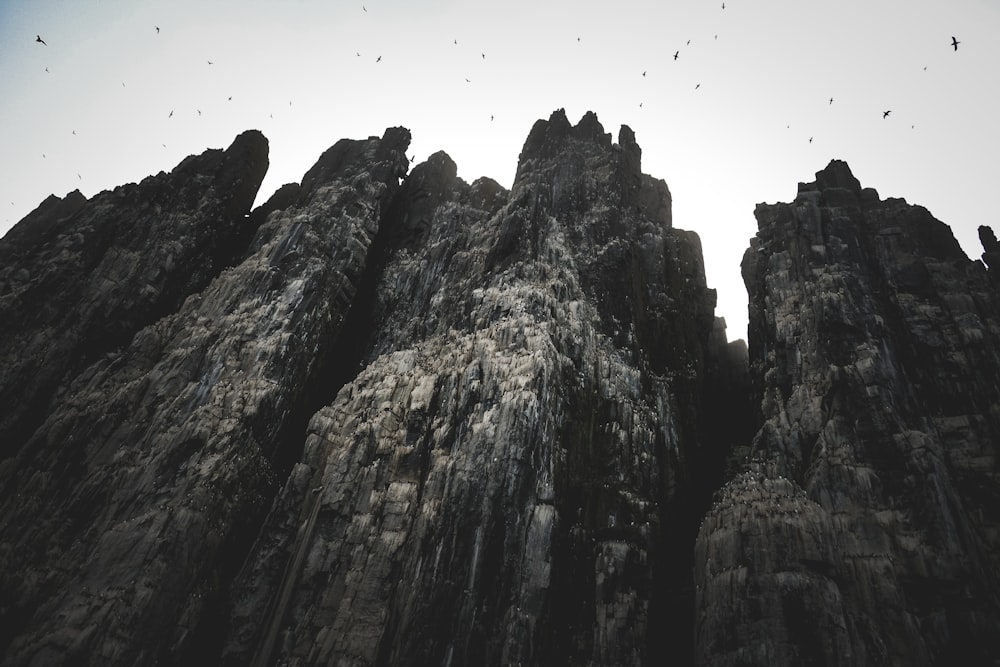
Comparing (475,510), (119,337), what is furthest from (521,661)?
(119,337)

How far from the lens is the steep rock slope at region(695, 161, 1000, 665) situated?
2172cm

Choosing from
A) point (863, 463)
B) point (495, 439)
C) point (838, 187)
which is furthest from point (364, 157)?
point (863, 463)

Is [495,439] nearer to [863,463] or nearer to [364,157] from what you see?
[863,463]

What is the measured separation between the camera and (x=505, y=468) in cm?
2528

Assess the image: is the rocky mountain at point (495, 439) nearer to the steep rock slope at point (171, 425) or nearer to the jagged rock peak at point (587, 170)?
the steep rock slope at point (171, 425)

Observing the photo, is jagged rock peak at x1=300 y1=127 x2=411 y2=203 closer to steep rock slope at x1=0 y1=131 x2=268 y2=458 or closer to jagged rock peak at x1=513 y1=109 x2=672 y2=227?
steep rock slope at x1=0 y1=131 x2=268 y2=458

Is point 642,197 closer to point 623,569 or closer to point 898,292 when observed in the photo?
point 898,292

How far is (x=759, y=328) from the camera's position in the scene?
36344 millimetres

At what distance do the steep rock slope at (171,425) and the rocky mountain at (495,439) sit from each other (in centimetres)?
16

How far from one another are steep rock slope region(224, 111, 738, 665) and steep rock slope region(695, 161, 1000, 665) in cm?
394

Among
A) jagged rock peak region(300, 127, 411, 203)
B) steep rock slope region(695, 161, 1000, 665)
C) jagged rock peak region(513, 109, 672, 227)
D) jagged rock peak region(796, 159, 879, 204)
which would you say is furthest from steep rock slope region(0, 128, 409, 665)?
jagged rock peak region(796, 159, 879, 204)

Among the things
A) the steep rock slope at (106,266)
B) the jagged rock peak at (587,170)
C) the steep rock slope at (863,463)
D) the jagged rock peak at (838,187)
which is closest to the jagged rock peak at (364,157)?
the steep rock slope at (106,266)

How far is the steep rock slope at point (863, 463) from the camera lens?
71.3 ft

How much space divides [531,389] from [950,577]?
19588 mm
